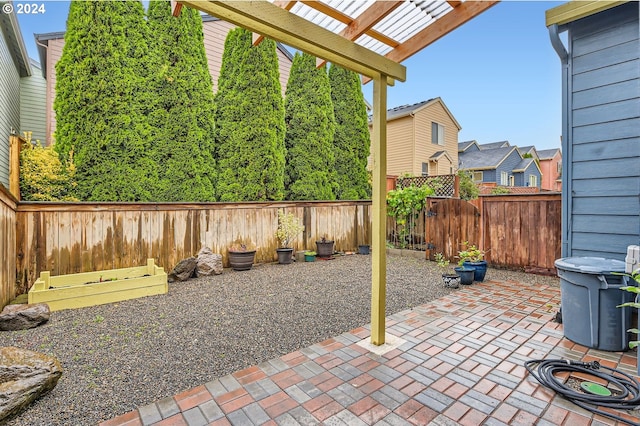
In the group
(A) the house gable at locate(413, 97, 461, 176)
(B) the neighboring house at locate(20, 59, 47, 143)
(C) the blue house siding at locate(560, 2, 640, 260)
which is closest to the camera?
(C) the blue house siding at locate(560, 2, 640, 260)

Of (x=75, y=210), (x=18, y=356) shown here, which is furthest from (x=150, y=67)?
(x=18, y=356)

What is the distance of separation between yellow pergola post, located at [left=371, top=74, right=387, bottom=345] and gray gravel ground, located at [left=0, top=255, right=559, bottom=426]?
56 centimetres

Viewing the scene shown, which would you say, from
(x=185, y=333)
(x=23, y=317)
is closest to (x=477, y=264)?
(x=185, y=333)

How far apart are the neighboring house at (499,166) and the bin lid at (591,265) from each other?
18.9m

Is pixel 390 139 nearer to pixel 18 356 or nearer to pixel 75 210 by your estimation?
pixel 75 210

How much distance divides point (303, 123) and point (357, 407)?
7.31m

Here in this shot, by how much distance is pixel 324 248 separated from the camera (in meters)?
7.18

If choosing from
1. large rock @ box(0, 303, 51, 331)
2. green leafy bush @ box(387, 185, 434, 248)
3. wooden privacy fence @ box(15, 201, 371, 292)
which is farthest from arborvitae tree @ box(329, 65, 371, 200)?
large rock @ box(0, 303, 51, 331)

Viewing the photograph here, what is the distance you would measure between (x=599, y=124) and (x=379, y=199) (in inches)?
97.9

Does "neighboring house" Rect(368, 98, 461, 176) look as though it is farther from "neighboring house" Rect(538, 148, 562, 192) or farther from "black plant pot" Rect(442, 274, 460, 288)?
"neighboring house" Rect(538, 148, 562, 192)

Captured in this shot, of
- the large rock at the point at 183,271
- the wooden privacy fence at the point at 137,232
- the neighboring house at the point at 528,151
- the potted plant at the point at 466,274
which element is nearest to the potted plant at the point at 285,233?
the wooden privacy fence at the point at 137,232

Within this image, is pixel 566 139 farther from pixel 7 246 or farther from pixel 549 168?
pixel 549 168

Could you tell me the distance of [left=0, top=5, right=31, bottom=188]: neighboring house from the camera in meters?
5.71

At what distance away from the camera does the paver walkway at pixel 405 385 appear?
5.69 feet
